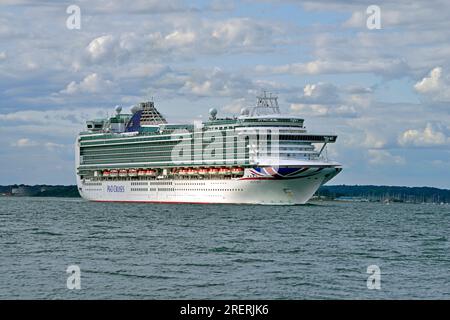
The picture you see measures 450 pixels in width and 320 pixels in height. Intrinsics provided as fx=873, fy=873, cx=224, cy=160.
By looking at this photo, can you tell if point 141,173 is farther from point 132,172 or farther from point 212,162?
point 212,162

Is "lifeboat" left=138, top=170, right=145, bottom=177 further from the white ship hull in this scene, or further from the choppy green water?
the choppy green water

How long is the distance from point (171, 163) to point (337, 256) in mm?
70991

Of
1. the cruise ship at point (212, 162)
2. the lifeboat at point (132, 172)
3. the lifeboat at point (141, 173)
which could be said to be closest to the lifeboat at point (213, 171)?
the cruise ship at point (212, 162)

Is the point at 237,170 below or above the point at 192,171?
below

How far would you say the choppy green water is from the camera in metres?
32.6

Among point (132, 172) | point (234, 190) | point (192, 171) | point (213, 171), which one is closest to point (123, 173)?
point (132, 172)

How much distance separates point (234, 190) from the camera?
9894cm

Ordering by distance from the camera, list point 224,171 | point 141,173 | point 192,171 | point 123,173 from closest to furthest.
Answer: point 224,171 → point 192,171 → point 141,173 → point 123,173

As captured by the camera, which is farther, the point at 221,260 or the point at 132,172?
the point at 132,172

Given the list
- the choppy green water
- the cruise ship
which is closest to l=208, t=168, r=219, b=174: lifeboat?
the cruise ship

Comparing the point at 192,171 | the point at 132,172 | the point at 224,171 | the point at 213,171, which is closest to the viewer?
the point at 224,171

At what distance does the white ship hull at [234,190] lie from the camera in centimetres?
9494

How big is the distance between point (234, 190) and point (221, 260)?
190 ft

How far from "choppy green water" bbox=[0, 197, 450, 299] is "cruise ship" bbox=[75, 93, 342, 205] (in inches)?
1106
